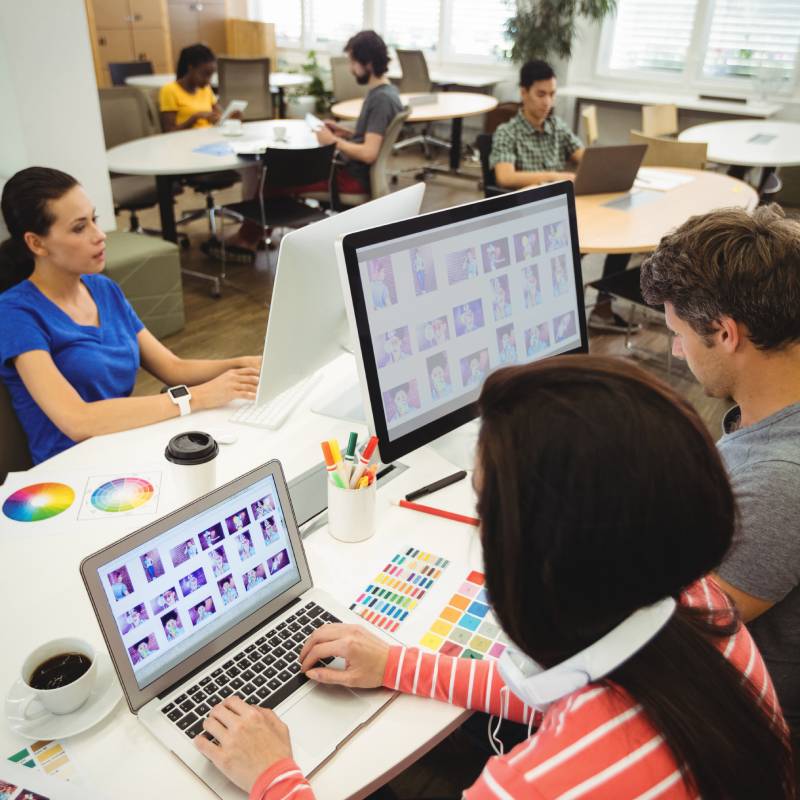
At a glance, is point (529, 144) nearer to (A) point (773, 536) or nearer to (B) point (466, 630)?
(A) point (773, 536)

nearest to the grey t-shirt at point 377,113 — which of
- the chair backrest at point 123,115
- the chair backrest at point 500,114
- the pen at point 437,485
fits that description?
the chair backrest at point 123,115

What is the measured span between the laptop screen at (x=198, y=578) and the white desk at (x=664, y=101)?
651 centimetres

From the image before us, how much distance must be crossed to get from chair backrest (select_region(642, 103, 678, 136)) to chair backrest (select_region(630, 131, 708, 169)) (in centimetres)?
134

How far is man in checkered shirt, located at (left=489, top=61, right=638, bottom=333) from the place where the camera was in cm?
370

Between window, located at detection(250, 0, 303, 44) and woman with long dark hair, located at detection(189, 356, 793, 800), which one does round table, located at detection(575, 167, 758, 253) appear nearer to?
woman with long dark hair, located at detection(189, 356, 793, 800)

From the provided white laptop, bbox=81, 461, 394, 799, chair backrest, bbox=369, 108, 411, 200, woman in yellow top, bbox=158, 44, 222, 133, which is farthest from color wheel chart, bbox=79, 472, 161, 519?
woman in yellow top, bbox=158, 44, 222, 133

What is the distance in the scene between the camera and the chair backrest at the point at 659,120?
5383 mm

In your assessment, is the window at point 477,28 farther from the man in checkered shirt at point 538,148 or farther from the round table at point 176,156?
the man in checkered shirt at point 538,148

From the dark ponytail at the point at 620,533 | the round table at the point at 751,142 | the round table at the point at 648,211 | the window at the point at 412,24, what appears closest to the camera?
the dark ponytail at the point at 620,533

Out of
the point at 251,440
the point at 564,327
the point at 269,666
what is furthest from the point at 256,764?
the point at 564,327

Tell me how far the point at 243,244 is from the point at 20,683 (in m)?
4.17

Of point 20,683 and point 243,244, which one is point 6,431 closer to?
point 20,683

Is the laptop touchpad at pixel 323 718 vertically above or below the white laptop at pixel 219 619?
below

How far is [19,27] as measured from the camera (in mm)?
2998
